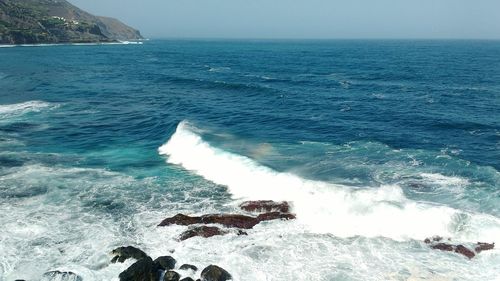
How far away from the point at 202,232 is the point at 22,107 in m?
44.8

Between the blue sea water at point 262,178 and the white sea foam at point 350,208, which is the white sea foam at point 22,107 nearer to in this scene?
the blue sea water at point 262,178

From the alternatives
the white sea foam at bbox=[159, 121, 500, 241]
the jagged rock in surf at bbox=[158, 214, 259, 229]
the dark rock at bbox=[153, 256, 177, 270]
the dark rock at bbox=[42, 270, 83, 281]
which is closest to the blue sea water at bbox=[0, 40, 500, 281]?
the white sea foam at bbox=[159, 121, 500, 241]

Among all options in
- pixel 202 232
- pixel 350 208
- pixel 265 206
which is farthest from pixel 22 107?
pixel 350 208

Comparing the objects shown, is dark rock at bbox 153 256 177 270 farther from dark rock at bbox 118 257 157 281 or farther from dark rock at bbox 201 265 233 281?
dark rock at bbox 201 265 233 281

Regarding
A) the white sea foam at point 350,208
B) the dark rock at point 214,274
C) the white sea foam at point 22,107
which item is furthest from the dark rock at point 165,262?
the white sea foam at point 22,107

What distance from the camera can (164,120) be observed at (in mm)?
51188

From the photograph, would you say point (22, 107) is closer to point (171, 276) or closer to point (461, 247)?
point (171, 276)

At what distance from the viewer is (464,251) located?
73.3 ft

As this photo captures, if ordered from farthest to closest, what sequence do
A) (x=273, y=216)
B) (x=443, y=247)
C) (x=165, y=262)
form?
(x=273, y=216) < (x=443, y=247) < (x=165, y=262)

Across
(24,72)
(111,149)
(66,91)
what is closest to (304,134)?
(111,149)

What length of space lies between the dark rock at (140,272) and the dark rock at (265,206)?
9207mm

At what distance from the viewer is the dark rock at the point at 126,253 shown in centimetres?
2105

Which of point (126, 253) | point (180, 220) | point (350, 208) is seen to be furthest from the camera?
point (350, 208)

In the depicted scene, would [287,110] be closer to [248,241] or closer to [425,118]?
[425,118]
